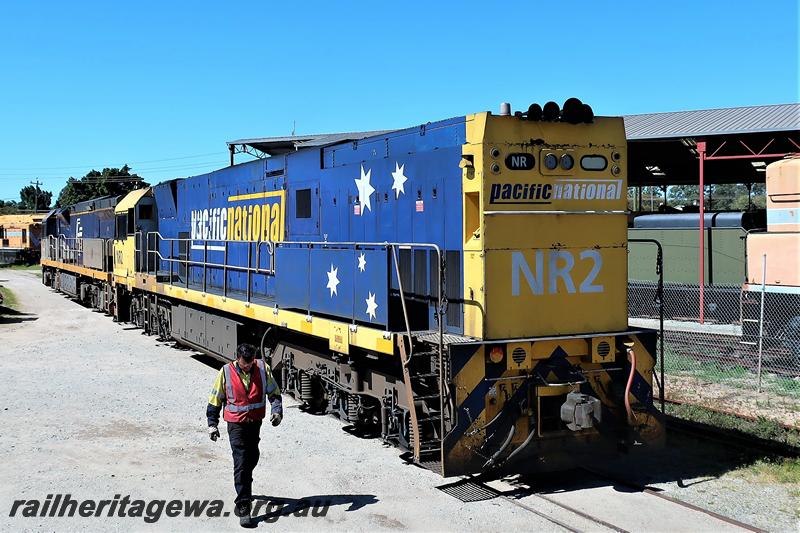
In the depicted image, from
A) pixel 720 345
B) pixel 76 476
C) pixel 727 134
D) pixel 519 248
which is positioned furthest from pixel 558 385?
pixel 727 134

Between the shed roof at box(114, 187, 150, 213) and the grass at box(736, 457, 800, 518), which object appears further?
the shed roof at box(114, 187, 150, 213)

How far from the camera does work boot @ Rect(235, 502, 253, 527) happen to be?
6.28 meters

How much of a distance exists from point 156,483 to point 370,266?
3.10 m

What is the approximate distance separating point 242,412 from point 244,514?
2.81 feet

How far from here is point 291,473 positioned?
306 inches

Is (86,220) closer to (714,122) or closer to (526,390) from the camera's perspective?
(714,122)

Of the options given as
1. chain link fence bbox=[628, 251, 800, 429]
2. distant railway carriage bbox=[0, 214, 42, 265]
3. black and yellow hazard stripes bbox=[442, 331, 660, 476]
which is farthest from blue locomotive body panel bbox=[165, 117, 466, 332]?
distant railway carriage bbox=[0, 214, 42, 265]

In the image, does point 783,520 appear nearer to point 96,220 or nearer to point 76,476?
point 76,476

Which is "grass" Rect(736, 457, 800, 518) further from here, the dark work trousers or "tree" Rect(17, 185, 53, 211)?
"tree" Rect(17, 185, 53, 211)

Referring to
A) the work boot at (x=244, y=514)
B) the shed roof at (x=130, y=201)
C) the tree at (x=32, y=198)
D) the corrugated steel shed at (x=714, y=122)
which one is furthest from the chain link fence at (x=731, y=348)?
the tree at (x=32, y=198)

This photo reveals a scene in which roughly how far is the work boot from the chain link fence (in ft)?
18.1

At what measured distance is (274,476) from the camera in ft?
25.1

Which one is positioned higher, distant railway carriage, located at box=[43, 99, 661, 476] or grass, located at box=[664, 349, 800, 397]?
distant railway carriage, located at box=[43, 99, 661, 476]

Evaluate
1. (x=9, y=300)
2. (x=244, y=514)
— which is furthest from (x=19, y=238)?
(x=244, y=514)
